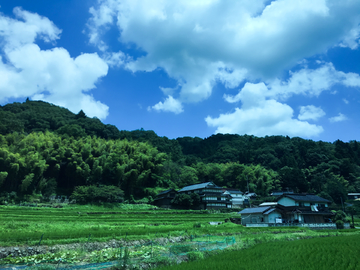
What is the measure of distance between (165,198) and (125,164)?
32.7ft

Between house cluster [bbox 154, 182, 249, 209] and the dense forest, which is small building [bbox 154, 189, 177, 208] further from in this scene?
the dense forest

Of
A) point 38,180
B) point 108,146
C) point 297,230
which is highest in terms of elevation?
point 108,146

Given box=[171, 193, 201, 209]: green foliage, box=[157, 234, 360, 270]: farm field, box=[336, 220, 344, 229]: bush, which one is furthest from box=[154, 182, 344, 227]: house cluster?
box=[157, 234, 360, 270]: farm field

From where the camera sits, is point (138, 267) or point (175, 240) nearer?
point (138, 267)

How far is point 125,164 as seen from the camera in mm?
45469

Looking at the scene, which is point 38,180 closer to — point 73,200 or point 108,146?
point 73,200

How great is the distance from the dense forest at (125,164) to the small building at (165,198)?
69.0 inches

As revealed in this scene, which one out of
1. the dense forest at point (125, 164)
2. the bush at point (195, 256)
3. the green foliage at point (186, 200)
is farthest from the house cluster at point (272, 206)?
the bush at point (195, 256)

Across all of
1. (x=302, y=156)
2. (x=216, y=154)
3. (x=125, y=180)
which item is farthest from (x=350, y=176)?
(x=125, y=180)

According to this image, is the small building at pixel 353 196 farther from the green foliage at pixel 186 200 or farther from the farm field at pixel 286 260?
the farm field at pixel 286 260

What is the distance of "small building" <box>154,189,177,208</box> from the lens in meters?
46.1

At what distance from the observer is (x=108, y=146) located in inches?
2069

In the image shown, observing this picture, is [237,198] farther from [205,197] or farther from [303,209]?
[303,209]

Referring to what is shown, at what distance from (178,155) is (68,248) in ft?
230
